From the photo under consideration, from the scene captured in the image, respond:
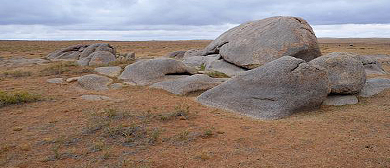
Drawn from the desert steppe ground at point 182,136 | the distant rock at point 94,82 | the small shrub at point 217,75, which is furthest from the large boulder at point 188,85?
the distant rock at point 94,82

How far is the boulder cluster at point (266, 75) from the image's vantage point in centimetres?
999

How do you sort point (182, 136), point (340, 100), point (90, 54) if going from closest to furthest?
point (182, 136), point (340, 100), point (90, 54)

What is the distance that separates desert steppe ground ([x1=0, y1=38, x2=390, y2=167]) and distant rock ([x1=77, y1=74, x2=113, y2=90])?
8.59 feet

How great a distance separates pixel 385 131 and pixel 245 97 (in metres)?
3.89

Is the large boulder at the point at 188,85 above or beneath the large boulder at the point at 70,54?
beneath

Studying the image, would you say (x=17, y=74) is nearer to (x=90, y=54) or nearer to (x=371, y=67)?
(x=90, y=54)

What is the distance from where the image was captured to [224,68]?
1662cm

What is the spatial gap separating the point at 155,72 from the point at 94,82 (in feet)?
8.75

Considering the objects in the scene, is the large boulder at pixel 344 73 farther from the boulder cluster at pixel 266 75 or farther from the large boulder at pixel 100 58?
the large boulder at pixel 100 58

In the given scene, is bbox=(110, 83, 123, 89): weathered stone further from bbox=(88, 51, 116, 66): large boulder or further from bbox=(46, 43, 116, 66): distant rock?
bbox=(46, 43, 116, 66): distant rock

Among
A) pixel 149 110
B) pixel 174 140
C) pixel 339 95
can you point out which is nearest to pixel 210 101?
pixel 149 110

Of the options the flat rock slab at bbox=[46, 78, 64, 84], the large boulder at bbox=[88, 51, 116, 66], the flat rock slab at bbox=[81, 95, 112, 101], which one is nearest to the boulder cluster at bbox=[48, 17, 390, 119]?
the flat rock slab at bbox=[46, 78, 64, 84]

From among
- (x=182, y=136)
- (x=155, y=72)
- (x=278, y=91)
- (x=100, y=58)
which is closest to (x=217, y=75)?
(x=155, y=72)

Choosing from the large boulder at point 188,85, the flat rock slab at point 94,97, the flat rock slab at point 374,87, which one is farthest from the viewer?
the large boulder at point 188,85
